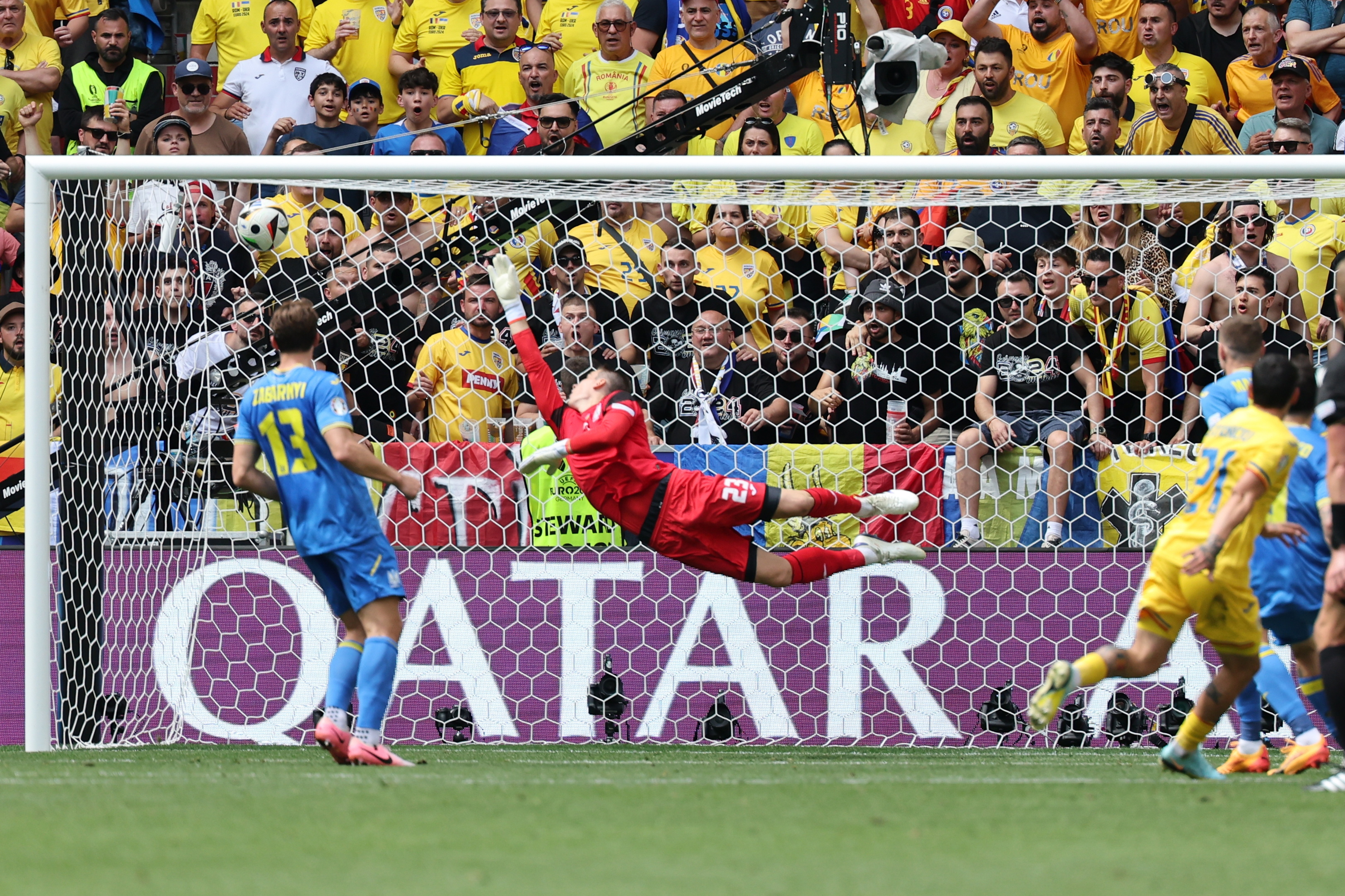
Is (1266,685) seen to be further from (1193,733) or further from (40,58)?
(40,58)

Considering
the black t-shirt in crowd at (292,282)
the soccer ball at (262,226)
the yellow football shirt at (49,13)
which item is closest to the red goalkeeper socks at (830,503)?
the soccer ball at (262,226)

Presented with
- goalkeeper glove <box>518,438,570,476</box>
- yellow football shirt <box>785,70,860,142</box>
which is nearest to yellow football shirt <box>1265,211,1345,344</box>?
yellow football shirt <box>785,70,860,142</box>

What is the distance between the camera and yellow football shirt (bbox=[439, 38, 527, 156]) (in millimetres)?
11078

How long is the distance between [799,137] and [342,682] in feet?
17.7

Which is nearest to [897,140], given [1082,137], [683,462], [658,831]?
[1082,137]

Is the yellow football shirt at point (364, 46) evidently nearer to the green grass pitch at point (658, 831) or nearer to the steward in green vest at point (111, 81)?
the steward in green vest at point (111, 81)

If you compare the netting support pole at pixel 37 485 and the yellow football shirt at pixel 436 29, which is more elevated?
the yellow football shirt at pixel 436 29

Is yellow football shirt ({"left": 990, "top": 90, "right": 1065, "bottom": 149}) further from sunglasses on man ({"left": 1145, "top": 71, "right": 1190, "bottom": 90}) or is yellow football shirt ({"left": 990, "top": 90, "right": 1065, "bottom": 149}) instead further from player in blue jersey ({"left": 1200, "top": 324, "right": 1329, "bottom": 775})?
player in blue jersey ({"left": 1200, "top": 324, "right": 1329, "bottom": 775})

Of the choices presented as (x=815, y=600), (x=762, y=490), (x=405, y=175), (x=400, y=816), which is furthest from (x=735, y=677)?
(x=400, y=816)

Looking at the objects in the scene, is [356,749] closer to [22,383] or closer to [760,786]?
[760,786]

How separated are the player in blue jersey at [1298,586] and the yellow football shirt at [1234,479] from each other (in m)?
0.51

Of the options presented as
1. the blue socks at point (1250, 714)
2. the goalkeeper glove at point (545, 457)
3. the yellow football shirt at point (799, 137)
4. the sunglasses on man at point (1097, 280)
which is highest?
the yellow football shirt at point (799, 137)

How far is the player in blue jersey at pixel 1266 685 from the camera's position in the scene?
5.86 m

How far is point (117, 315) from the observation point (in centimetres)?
760
